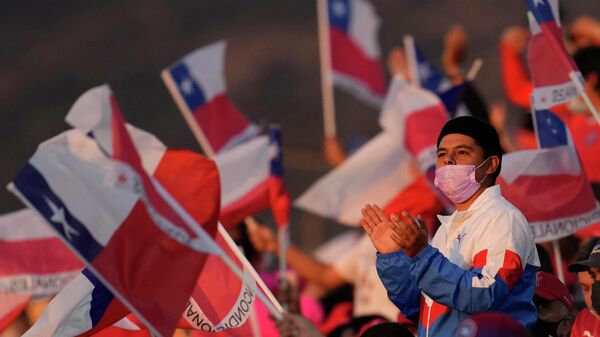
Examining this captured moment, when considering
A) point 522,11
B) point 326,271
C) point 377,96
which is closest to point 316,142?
point 522,11

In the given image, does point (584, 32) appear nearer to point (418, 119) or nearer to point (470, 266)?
point (418, 119)

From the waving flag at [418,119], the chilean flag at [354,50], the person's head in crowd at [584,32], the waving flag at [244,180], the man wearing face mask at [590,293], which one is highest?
the man wearing face mask at [590,293]

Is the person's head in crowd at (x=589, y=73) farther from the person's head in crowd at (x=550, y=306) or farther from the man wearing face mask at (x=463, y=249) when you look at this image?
the man wearing face mask at (x=463, y=249)

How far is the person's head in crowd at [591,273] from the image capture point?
5051mm

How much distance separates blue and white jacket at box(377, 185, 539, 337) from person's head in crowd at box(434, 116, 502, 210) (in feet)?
0.15

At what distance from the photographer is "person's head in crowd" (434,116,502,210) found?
185 inches

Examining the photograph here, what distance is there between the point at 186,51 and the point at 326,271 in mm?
7776

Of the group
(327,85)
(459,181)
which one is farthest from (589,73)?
(327,85)

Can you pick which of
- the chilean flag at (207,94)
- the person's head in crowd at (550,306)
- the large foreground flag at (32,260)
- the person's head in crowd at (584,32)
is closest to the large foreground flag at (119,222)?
the person's head in crowd at (550,306)

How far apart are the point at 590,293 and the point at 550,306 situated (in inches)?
6.6

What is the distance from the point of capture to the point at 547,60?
6457 millimetres

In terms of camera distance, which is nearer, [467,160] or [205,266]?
[467,160]

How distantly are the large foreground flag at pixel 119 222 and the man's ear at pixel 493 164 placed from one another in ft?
3.30

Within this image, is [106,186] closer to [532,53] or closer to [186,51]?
[532,53]
